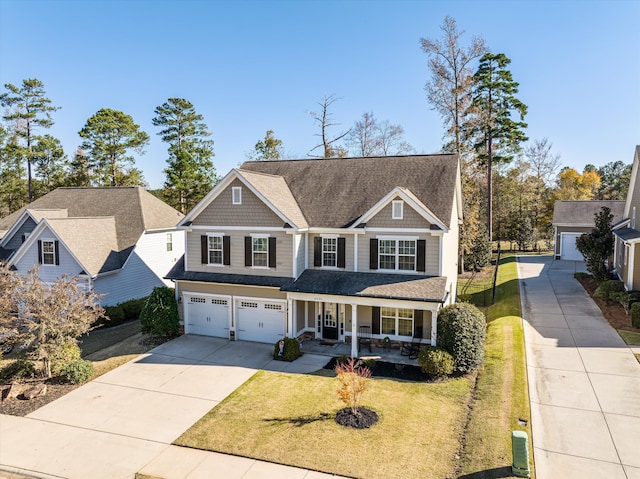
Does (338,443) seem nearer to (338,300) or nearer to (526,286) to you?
(338,300)

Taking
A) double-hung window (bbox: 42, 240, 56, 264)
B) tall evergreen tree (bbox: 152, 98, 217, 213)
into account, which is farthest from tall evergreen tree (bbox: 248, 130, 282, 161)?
double-hung window (bbox: 42, 240, 56, 264)

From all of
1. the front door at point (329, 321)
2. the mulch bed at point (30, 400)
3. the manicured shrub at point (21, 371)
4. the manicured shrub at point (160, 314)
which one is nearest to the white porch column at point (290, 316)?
the front door at point (329, 321)

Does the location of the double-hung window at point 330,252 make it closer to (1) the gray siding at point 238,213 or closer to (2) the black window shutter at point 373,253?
(2) the black window shutter at point 373,253

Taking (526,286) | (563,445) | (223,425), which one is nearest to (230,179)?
(223,425)

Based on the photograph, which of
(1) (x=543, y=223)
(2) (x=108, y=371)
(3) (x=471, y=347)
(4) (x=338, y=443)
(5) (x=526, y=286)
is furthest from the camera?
(1) (x=543, y=223)

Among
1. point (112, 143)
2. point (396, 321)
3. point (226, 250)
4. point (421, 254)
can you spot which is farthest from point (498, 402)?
point (112, 143)

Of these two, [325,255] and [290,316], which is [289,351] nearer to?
[290,316]

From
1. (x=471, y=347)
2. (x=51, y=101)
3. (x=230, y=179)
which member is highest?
(x=51, y=101)
